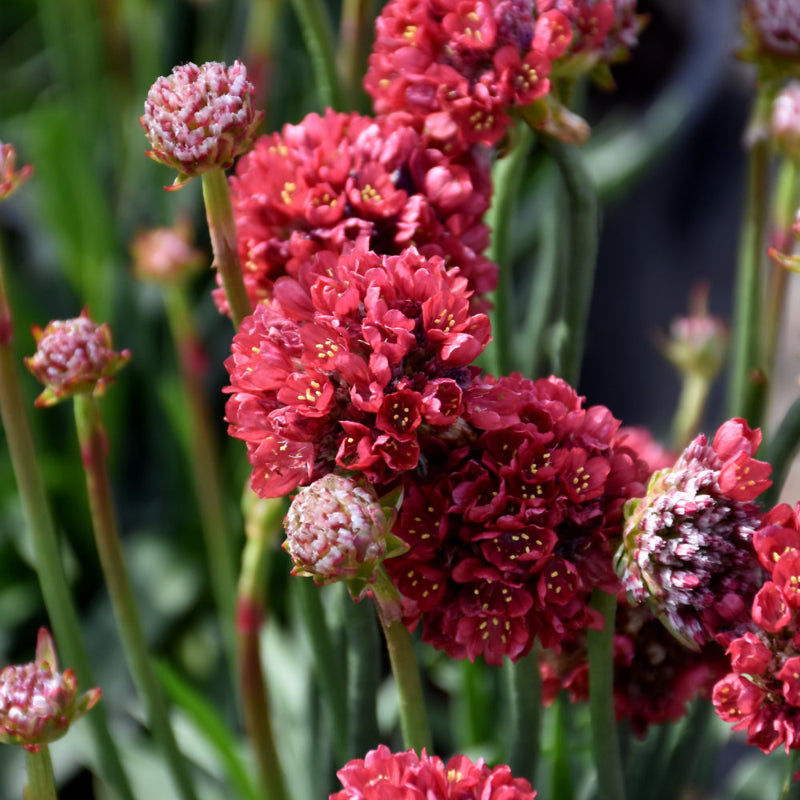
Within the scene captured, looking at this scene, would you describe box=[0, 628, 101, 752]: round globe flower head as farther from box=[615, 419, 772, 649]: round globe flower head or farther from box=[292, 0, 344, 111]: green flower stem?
box=[292, 0, 344, 111]: green flower stem

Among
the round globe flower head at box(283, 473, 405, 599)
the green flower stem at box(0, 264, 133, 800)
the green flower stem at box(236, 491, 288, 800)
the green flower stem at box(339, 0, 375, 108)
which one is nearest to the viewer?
the round globe flower head at box(283, 473, 405, 599)

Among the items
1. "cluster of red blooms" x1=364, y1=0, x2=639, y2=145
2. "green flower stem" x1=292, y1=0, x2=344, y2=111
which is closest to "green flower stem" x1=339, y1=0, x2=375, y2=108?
"green flower stem" x1=292, y1=0, x2=344, y2=111

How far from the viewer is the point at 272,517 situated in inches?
18.6

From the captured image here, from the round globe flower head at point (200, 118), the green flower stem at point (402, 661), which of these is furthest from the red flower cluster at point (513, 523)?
the round globe flower head at point (200, 118)

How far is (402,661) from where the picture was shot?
347 mm

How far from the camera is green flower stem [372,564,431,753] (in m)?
0.33

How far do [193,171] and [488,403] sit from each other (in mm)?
121

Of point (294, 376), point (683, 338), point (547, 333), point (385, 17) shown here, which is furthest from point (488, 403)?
point (683, 338)

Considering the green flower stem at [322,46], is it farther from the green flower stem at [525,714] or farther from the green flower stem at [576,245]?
the green flower stem at [525,714]

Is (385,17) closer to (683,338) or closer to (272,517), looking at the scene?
(272,517)

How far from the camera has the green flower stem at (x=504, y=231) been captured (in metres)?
0.45

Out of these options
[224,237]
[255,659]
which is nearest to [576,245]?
[224,237]

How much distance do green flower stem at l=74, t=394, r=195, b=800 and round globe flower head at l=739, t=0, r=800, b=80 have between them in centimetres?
36

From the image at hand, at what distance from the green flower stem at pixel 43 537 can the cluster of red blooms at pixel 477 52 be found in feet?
0.57
